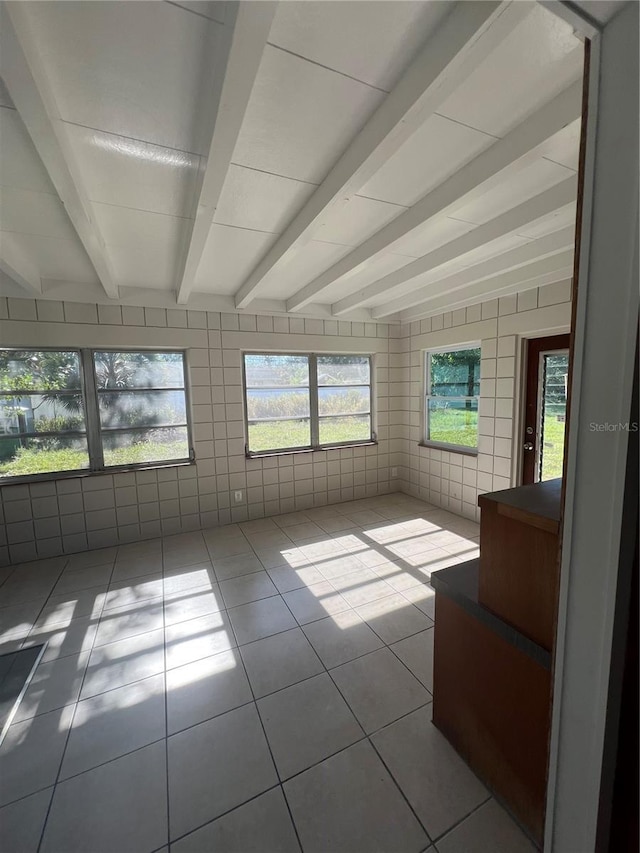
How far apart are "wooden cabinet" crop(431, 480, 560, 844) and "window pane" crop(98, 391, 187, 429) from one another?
2.93 meters

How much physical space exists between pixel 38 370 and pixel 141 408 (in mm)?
837

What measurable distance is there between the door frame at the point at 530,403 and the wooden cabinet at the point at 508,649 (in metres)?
2.01

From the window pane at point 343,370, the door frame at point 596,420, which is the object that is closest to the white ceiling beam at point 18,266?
the window pane at point 343,370

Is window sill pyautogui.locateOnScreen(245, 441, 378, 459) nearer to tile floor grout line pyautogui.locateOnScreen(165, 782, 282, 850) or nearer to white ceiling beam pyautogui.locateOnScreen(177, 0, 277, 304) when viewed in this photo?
white ceiling beam pyautogui.locateOnScreen(177, 0, 277, 304)

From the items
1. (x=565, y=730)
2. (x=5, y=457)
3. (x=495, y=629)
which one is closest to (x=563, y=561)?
(x=565, y=730)

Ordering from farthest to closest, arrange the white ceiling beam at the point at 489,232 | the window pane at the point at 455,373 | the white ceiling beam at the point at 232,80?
the window pane at the point at 455,373 → the white ceiling beam at the point at 489,232 → the white ceiling beam at the point at 232,80

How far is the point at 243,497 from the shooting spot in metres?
3.69

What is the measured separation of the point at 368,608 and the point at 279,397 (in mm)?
2372

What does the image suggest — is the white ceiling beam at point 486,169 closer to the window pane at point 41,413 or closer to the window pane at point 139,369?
the window pane at point 139,369

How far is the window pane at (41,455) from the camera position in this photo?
112 inches

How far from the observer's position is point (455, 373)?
3.77m

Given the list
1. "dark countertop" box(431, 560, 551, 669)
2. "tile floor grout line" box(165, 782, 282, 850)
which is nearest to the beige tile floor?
"tile floor grout line" box(165, 782, 282, 850)

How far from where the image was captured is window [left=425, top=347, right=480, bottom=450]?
3.56 meters

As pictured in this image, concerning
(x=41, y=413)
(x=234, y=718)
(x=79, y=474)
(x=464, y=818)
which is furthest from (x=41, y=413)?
(x=464, y=818)
